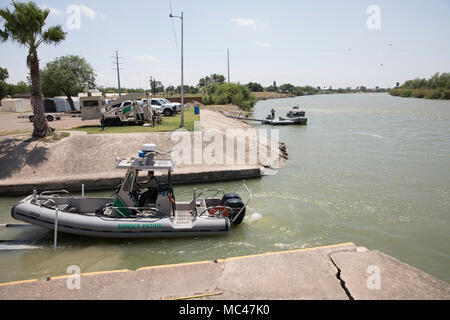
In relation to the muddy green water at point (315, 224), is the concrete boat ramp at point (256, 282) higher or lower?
higher

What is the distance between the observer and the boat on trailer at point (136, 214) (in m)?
8.14

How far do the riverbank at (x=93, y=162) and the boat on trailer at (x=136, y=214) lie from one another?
4209 millimetres

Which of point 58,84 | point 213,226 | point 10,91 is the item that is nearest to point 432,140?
point 213,226

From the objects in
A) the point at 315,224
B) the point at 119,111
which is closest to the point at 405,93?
the point at 119,111

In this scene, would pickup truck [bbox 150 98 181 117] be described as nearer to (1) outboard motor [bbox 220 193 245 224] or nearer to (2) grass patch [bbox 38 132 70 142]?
(2) grass patch [bbox 38 132 70 142]

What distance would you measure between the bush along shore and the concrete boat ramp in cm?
9639

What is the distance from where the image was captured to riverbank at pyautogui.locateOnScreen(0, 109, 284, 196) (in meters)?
13.1

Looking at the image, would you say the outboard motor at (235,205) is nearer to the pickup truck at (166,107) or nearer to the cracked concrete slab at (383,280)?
the cracked concrete slab at (383,280)

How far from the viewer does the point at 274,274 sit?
219 inches

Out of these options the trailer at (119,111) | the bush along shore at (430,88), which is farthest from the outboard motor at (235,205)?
the bush along shore at (430,88)

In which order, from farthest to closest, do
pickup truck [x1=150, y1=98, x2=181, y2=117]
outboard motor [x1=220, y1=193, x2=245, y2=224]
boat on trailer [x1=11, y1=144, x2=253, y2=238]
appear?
pickup truck [x1=150, y1=98, x2=181, y2=117] < outboard motor [x1=220, y1=193, x2=245, y2=224] < boat on trailer [x1=11, y1=144, x2=253, y2=238]

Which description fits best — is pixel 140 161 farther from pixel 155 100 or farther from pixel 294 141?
pixel 155 100

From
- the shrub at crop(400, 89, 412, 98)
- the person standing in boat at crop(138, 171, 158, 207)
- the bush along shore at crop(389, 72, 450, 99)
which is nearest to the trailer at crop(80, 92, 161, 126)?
the person standing in boat at crop(138, 171, 158, 207)
